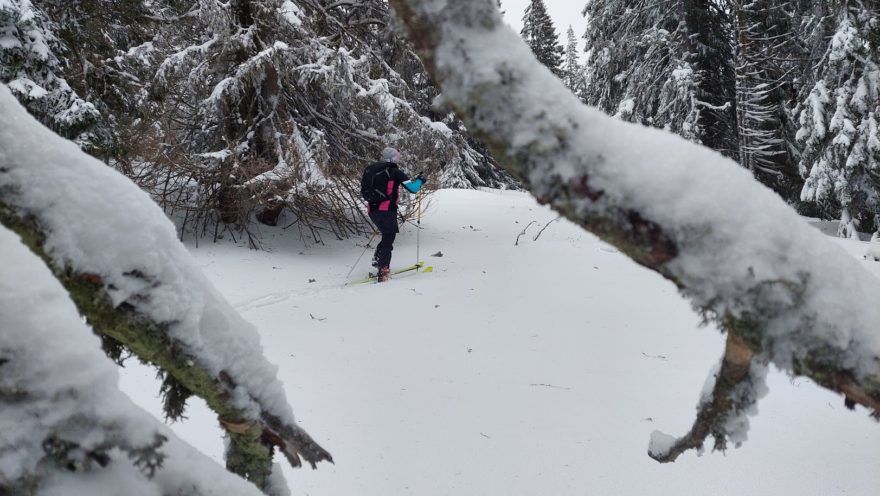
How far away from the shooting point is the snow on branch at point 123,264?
3.24 feet

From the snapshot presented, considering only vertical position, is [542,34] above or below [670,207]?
above

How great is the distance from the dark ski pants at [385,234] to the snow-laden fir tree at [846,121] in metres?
10.1

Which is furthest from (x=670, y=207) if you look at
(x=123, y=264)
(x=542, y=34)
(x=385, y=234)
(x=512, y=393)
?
(x=542, y=34)

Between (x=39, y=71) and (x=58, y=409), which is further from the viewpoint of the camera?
(x=39, y=71)

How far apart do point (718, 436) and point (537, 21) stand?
29621 mm

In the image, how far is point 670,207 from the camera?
73 centimetres

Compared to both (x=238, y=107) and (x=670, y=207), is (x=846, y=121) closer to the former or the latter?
(x=238, y=107)

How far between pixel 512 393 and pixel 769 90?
14.1 metres

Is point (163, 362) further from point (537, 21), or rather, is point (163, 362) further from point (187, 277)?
point (537, 21)

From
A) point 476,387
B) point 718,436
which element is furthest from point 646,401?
point 718,436

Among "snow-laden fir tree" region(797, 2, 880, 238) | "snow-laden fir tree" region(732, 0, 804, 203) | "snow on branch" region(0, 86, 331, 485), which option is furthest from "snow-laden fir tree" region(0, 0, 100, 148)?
"snow-laden fir tree" region(732, 0, 804, 203)

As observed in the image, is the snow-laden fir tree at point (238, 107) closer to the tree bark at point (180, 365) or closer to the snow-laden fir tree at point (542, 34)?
the tree bark at point (180, 365)

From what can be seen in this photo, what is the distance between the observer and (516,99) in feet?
2.44

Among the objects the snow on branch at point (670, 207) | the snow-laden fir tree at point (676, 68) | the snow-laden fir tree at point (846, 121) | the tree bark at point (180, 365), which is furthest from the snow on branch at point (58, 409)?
the snow-laden fir tree at point (676, 68)
